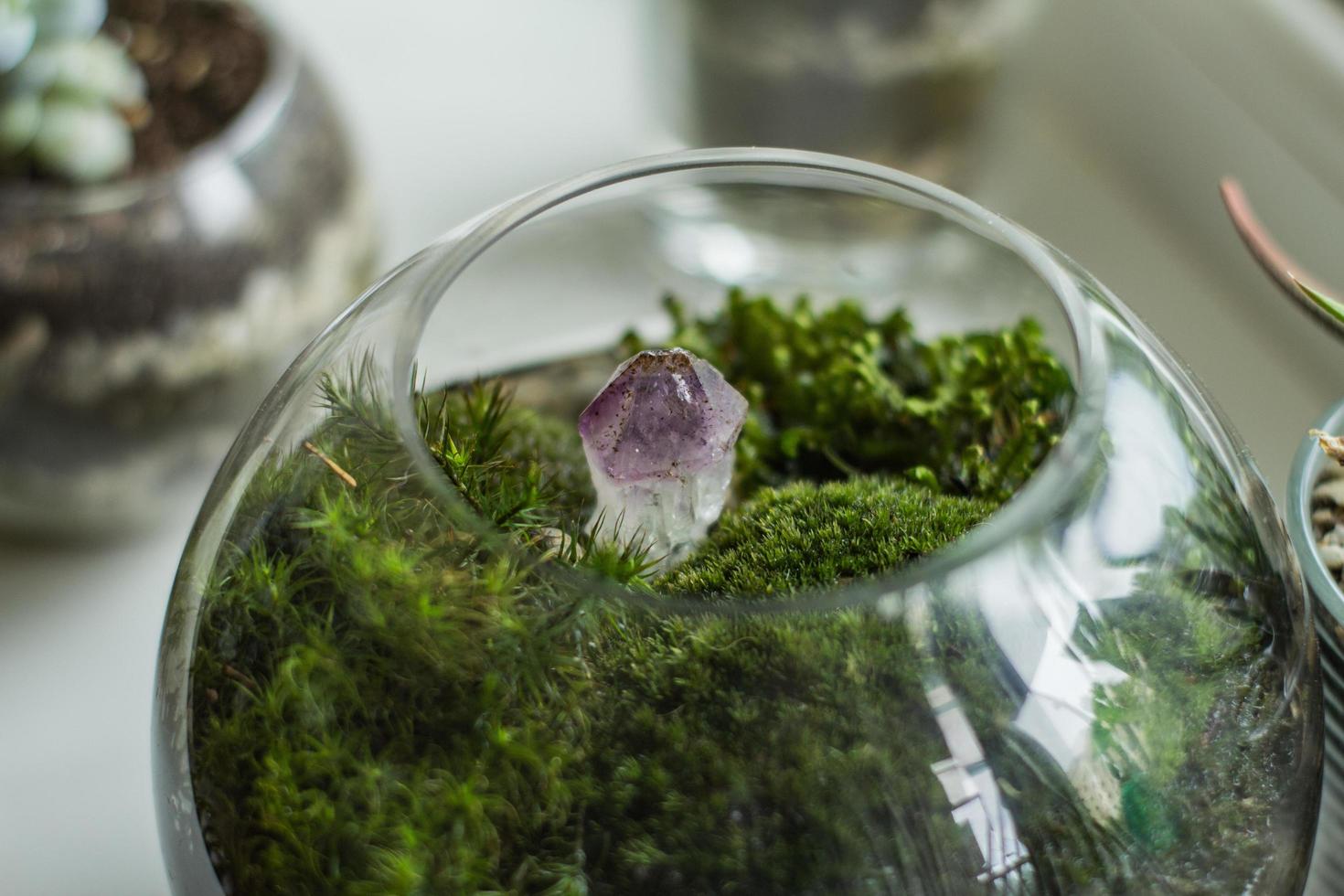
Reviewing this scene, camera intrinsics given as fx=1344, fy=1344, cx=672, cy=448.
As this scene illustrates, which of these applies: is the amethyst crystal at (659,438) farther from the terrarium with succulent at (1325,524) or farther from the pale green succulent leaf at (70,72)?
the pale green succulent leaf at (70,72)

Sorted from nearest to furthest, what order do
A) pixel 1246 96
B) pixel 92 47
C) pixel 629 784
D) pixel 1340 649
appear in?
pixel 629 784 < pixel 1340 649 < pixel 92 47 < pixel 1246 96

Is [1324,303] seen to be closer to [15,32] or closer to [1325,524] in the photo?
[1325,524]

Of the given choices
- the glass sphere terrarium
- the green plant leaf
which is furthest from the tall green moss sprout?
the green plant leaf

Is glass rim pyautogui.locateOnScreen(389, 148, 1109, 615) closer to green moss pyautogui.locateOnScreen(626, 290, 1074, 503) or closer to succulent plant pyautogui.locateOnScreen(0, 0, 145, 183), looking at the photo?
green moss pyautogui.locateOnScreen(626, 290, 1074, 503)

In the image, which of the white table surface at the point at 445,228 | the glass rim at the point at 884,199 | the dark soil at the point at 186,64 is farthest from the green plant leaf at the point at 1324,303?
the dark soil at the point at 186,64

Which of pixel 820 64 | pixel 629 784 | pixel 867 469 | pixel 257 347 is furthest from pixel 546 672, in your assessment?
pixel 820 64

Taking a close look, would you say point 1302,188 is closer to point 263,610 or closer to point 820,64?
point 820,64

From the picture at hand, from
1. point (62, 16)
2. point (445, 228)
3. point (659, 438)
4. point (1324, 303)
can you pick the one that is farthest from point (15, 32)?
point (1324, 303)
